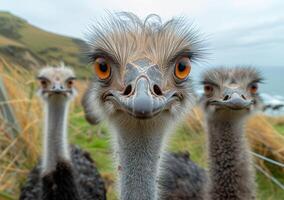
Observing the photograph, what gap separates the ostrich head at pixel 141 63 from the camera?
6.73 feet

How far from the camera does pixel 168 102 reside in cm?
213

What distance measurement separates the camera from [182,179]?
400cm

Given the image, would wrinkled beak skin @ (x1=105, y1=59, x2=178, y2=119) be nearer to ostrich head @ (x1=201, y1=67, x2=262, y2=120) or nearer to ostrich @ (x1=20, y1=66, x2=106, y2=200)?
ostrich head @ (x1=201, y1=67, x2=262, y2=120)

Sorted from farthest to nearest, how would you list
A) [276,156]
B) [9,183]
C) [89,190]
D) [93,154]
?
[93,154] → [276,156] → [9,183] → [89,190]

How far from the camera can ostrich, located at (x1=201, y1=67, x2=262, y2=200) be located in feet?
10.6

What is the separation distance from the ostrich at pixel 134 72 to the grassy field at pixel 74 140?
2.12 m

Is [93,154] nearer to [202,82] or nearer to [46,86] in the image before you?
[46,86]

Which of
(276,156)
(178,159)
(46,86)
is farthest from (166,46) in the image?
(276,156)

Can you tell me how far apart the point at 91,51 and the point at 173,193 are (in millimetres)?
1615

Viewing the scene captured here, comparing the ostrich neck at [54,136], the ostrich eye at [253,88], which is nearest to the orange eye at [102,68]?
the ostrich eye at [253,88]

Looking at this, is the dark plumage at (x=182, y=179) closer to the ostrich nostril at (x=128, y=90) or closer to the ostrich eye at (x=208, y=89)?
the ostrich eye at (x=208, y=89)

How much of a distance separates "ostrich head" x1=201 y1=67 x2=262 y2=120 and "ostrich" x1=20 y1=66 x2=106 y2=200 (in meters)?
1.21

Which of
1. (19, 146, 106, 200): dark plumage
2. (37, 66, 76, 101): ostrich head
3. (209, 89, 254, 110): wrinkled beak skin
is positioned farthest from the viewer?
(37, 66, 76, 101): ostrich head

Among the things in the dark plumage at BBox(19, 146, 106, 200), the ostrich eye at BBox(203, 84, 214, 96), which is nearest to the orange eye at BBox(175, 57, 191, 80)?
the ostrich eye at BBox(203, 84, 214, 96)
